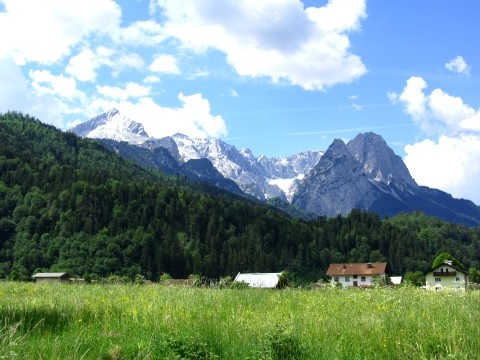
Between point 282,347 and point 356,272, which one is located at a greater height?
point 282,347

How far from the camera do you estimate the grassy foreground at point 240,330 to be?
7.38 meters

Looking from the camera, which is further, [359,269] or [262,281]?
[359,269]

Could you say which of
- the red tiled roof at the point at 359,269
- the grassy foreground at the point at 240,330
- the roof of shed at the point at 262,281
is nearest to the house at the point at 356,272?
the red tiled roof at the point at 359,269

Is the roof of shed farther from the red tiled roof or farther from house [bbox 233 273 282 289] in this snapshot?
the red tiled roof

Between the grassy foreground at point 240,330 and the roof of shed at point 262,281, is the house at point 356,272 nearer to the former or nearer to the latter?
the roof of shed at point 262,281

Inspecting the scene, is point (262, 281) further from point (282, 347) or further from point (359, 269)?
point (359, 269)

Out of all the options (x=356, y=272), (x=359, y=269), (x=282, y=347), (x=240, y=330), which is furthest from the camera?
(x=359, y=269)

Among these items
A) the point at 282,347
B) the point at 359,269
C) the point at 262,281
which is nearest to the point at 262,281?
the point at 262,281

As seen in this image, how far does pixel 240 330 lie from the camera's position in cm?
905

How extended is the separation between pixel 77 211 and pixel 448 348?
18670 centimetres

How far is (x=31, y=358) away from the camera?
673 cm

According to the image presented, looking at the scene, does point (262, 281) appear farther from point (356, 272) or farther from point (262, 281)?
point (356, 272)

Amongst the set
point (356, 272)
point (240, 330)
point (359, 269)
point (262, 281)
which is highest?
point (240, 330)

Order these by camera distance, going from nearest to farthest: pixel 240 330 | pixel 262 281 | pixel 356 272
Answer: pixel 240 330 < pixel 262 281 < pixel 356 272
